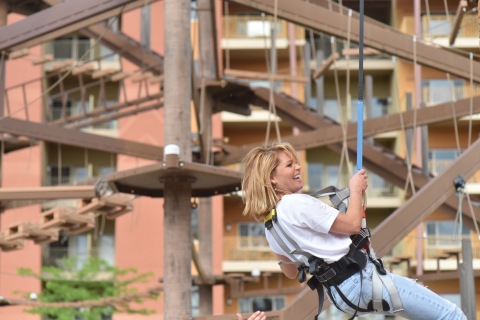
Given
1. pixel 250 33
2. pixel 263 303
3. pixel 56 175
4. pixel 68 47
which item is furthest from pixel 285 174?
pixel 68 47

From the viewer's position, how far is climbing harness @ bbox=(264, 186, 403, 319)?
517 cm

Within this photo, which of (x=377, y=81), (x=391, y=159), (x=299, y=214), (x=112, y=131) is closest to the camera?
(x=299, y=214)

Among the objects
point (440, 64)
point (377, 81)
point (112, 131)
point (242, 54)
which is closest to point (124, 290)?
point (112, 131)

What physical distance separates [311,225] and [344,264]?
0.26m

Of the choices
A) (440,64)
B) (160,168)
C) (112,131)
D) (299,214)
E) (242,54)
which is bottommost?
(299,214)

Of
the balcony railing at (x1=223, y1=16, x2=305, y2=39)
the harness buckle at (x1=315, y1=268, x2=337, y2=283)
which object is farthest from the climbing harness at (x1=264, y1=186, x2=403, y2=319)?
the balcony railing at (x1=223, y1=16, x2=305, y2=39)

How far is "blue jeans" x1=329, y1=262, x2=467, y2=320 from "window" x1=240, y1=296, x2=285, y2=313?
37078 millimetres

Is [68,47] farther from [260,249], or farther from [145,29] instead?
[145,29]

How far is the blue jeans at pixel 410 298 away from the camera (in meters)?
4.95

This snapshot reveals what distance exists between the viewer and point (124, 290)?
39562mm

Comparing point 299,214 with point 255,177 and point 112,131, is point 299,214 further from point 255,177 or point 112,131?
point 112,131

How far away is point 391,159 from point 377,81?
958 inches

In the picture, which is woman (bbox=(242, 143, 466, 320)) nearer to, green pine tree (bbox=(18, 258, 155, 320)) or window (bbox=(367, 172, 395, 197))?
green pine tree (bbox=(18, 258, 155, 320))

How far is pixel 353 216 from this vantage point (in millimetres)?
5172
